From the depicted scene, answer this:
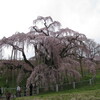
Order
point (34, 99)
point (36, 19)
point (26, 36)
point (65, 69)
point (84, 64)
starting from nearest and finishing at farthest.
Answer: point (34, 99) → point (65, 69) → point (26, 36) → point (84, 64) → point (36, 19)

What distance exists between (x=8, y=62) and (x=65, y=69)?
7306 mm

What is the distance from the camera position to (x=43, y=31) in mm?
28234

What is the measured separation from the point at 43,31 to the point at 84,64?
6.81 metres

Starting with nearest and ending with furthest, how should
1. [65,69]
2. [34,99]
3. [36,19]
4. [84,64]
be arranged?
[34,99]
[65,69]
[84,64]
[36,19]

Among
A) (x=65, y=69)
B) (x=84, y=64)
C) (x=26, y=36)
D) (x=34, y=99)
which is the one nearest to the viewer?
(x=34, y=99)

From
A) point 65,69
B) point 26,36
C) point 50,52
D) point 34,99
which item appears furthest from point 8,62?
point 34,99

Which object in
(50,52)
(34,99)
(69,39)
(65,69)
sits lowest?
(34,99)

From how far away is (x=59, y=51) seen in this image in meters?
25.5

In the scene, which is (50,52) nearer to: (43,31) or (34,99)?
(43,31)

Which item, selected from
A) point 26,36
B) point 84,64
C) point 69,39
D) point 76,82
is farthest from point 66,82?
point 26,36

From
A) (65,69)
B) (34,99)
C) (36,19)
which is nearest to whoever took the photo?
(34,99)

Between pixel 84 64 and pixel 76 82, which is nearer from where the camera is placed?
pixel 76 82

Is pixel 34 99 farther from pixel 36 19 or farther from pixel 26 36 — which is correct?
pixel 36 19

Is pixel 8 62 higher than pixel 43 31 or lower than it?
lower
